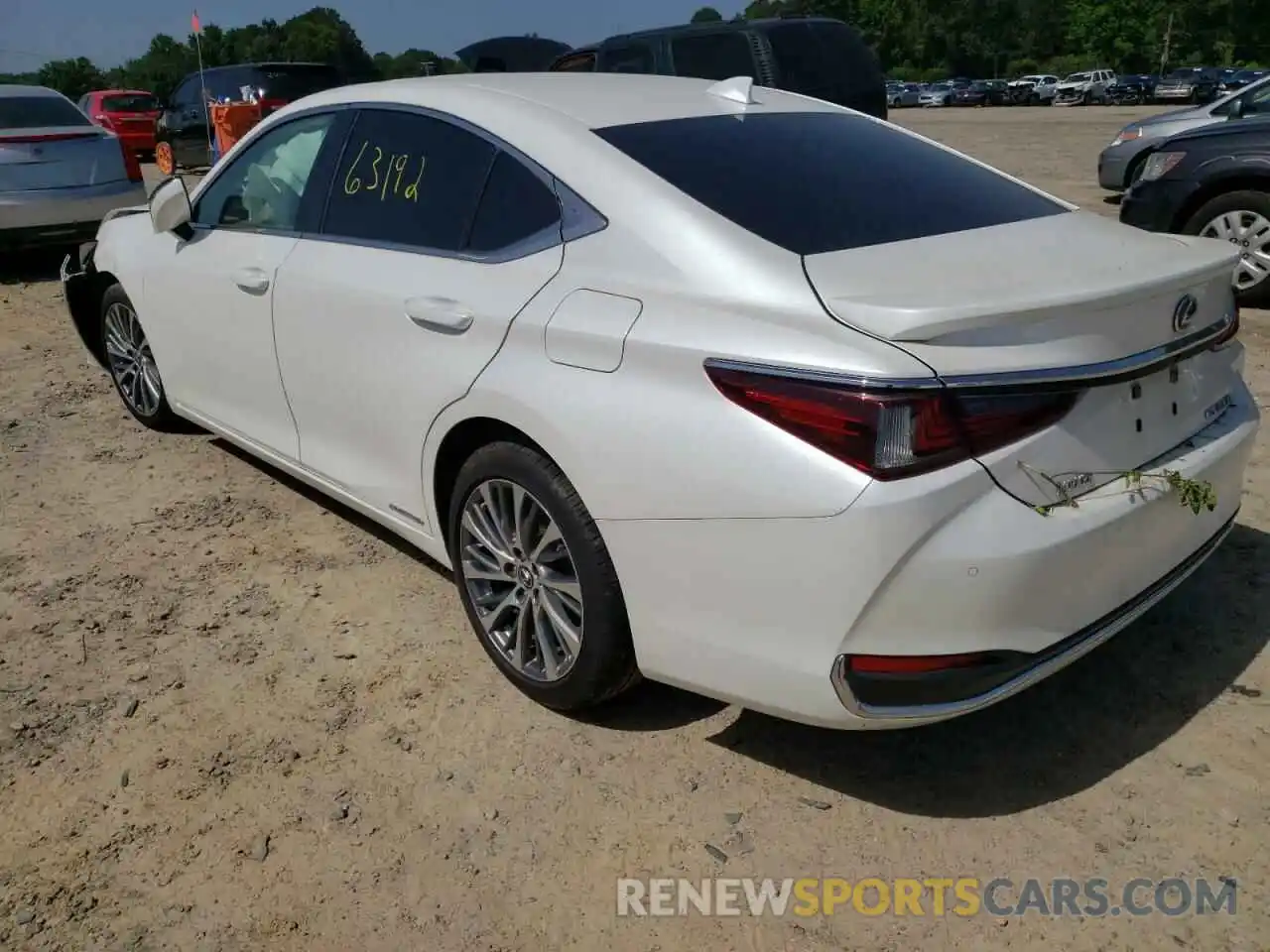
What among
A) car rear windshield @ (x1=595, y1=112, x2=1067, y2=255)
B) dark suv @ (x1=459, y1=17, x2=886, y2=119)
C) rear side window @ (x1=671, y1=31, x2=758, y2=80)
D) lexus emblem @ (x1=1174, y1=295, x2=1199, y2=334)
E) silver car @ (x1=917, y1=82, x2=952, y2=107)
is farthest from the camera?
silver car @ (x1=917, y1=82, x2=952, y2=107)

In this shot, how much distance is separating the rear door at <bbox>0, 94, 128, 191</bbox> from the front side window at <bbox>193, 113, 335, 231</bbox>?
5845mm

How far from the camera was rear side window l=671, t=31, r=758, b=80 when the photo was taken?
10359 mm

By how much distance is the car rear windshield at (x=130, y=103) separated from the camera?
22.3 meters

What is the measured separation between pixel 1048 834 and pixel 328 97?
10.5 ft

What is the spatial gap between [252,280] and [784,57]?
7650mm

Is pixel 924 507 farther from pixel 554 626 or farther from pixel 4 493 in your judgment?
pixel 4 493

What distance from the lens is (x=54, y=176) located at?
30.4ft

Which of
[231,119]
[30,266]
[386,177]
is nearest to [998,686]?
[386,177]

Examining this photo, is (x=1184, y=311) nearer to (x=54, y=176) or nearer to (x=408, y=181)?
(x=408, y=181)

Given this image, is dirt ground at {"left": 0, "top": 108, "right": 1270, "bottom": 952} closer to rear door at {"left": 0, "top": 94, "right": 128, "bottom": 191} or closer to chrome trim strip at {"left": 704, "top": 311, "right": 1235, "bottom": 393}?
chrome trim strip at {"left": 704, "top": 311, "right": 1235, "bottom": 393}

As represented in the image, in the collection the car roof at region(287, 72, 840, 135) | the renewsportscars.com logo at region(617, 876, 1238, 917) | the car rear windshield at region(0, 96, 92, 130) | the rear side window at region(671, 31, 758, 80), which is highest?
the rear side window at region(671, 31, 758, 80)

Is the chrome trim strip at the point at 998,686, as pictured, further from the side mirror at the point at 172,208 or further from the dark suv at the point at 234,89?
the dark suv at the point at 234,89

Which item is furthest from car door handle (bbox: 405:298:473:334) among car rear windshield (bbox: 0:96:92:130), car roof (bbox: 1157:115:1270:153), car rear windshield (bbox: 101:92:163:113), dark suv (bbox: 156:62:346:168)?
car rear windshield (bbox: 101:92:163:113)

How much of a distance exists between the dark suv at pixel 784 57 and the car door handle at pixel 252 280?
265 inches
